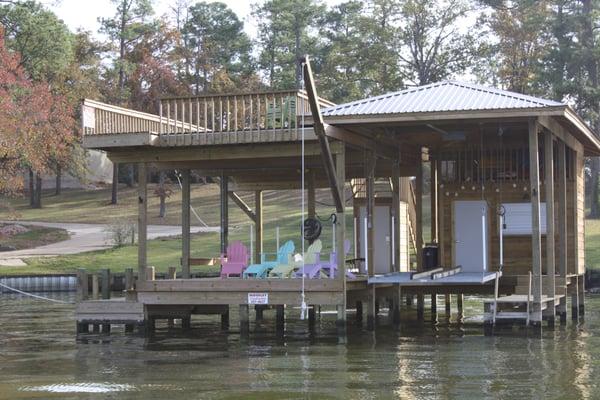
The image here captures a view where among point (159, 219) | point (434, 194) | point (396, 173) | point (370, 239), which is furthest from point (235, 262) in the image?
point (159, 219)

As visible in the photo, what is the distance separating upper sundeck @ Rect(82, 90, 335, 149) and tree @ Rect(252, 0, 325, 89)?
47225 millimetres

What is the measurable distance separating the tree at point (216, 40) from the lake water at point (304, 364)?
47.0 meters

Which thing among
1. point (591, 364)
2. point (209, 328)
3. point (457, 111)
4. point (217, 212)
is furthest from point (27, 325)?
point (217, 212)

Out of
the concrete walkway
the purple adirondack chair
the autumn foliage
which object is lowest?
the purple adirondack chair

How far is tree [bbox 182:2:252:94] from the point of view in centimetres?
7081

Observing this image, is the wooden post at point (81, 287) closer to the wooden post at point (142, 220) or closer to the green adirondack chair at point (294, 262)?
the wooden post at point (142, 220)

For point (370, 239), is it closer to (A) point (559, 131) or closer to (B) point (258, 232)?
(A) point (559, 131)

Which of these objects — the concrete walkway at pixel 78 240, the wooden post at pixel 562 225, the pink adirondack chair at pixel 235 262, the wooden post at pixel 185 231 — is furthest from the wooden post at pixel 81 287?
the concrete walkway at pixel 78 240

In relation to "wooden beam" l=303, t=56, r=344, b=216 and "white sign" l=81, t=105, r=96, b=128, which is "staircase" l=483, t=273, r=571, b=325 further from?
"white sign" l=81, t=105, r=96, b=128

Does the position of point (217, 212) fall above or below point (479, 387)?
above

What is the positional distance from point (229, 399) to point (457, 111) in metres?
9.23

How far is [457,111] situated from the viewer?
20.6m

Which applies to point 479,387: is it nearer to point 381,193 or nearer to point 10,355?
point 10,355

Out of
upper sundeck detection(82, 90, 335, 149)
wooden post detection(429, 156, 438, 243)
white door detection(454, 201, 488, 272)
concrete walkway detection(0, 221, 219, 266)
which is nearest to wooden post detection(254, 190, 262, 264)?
wooden post detection(429, 156, 438, 243)
